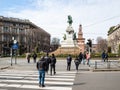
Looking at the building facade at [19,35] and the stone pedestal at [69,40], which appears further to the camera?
the building facade at [19,35]

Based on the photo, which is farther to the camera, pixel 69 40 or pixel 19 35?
pixel 19 35

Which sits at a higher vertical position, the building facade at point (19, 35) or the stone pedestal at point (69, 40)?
the building facade at point (19, 35)

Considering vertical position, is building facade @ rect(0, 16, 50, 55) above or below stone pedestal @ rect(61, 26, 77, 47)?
above

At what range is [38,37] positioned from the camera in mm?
126312

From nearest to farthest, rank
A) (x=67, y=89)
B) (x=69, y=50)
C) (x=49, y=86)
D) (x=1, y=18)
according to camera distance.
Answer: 1. (x=67, y=89)
2. (x=49, y=86)
3. (x=69, y=50)
4. (x=1, y=18)

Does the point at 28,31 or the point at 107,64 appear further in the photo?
the point at 28,31

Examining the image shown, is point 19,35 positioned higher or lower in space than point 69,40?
higher

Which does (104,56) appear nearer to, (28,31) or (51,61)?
(51,61)

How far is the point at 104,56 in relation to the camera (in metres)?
47.9

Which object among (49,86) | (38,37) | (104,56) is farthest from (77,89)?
(38,37)

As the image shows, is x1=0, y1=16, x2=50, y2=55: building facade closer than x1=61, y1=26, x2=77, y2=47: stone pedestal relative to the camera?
No

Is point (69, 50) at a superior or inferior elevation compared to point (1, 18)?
inferior

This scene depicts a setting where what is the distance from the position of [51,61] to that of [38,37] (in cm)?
10235

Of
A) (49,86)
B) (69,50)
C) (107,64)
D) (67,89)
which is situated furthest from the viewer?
(69,50)
